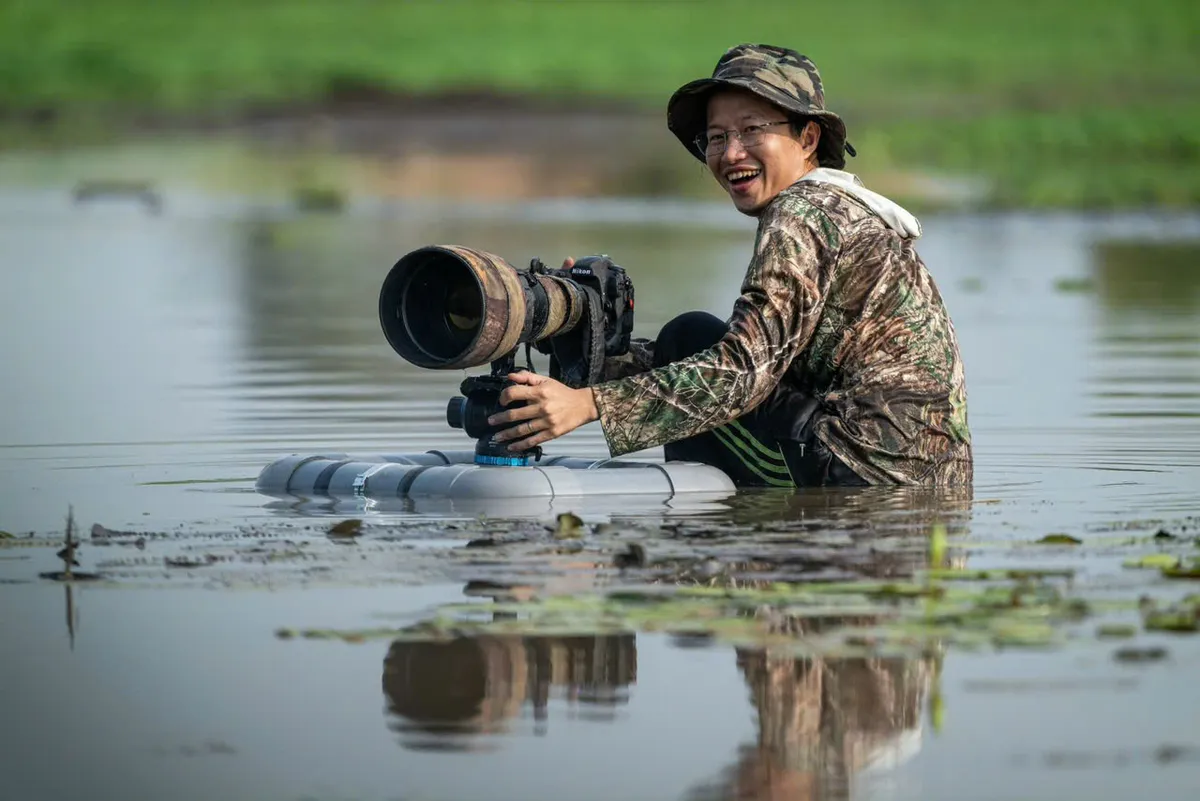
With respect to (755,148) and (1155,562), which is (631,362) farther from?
(1155,562)

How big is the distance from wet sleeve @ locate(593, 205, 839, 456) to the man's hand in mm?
51

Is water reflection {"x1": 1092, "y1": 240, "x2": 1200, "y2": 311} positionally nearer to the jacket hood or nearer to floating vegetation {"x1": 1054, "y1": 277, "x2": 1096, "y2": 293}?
floating vegetation {"x1": 1054, "y1": 277, "x2": 1096, "y2": 293}

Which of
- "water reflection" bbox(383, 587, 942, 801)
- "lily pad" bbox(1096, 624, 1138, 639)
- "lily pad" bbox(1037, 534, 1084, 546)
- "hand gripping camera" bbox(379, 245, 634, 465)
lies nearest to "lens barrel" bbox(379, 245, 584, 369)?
"hand gripping camera" bbox(379, 245, 634, 465)

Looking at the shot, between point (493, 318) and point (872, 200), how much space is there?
39.3 inches

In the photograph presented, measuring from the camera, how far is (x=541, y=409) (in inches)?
210

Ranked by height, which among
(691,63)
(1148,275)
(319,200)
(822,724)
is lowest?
(822,724)

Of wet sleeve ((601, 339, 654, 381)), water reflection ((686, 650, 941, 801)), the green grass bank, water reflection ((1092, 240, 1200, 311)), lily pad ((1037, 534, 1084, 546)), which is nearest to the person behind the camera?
water reflection ((686, 650, 941, 801))

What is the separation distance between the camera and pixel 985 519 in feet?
17.0

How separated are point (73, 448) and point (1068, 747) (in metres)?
4.39

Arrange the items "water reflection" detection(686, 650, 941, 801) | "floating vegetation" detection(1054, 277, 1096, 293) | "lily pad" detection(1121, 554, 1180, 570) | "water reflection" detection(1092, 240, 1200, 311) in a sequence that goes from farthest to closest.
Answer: "floating vegetation" detection(1054, 277, 1096, 293)
"water reflection" detection(1092, 240, 1200, 311)
"lily pad" detection(1121, 554, 1180, 570)
"water reflection" detection(686, 650, 941, 801)

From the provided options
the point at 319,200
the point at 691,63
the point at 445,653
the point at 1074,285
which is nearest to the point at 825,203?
the point at 445,653

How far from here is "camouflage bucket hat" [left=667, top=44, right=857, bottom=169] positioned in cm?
541

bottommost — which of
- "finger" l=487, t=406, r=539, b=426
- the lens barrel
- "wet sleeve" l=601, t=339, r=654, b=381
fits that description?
"finger" l=487, t=406, r=539, b=426

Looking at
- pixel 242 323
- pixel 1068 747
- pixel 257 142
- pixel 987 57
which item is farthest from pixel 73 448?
pixel 987 57
